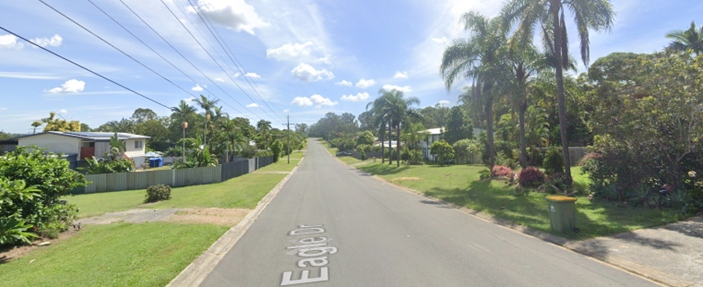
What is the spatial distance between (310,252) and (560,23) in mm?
15337

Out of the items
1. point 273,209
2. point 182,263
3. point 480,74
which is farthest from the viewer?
point 480,74

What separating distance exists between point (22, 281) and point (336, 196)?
11.8m

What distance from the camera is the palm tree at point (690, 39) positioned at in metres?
23.2

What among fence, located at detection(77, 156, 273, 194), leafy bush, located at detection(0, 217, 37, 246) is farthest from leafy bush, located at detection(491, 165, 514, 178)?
fence, located at detection(77, 156, 273, 194)

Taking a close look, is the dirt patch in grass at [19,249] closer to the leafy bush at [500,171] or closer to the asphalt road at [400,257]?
the asphalt road at [400,257]

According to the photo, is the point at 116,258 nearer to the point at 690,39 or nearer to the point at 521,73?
the point at 521,73

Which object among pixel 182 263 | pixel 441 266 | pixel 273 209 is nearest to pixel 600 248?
pixel 441 266

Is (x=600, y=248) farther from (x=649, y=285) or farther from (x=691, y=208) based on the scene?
(x=691, y=208)

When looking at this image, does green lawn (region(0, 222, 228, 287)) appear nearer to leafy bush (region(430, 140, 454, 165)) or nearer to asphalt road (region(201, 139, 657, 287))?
asphalt road (region(201, 139, 657, 287))

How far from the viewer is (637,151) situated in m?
11.1

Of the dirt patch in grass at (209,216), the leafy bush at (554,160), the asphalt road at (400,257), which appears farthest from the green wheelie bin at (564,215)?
the leafy bush at (554,160)

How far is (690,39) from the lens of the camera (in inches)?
924

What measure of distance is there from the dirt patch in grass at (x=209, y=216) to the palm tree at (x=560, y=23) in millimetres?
13818

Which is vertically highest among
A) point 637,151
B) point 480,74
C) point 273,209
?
point 480,74
